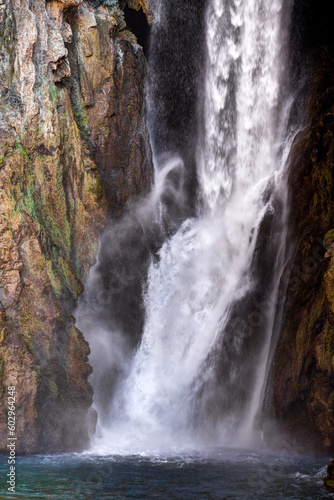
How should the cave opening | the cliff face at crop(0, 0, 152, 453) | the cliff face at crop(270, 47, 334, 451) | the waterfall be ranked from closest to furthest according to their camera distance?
1. the cliff face at crop(0, 0, 152, 453)
2. the cliff face at crop(270, 47, 334, 451)
3. the waterfall
4. the cave opening

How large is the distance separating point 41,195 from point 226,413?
808 cm

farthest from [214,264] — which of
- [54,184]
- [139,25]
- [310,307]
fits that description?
[139,25]

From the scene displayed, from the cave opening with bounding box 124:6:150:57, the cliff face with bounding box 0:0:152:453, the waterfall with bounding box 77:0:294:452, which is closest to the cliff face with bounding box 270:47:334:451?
the waterfall with bounding box 77:0:294:452

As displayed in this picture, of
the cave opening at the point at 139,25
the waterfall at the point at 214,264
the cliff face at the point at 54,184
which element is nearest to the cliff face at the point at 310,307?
the waterfall at the point at 214,264

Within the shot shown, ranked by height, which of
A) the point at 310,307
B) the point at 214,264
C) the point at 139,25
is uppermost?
the point at 139,25

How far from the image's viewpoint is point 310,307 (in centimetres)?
1417

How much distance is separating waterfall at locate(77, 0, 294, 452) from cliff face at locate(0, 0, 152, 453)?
1.72 m

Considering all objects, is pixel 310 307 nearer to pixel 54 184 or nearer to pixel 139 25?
pixel 54 184

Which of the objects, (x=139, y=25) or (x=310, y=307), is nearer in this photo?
(x=310, y=307)

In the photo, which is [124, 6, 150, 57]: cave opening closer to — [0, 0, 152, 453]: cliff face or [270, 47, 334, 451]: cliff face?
[0, 0, 152, 453]: cliff face

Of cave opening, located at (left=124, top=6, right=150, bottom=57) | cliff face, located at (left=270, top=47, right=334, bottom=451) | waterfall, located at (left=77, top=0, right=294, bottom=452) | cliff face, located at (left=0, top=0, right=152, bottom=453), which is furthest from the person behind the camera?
cave opening, located at (left=124, top=6, right=150, bottom=57)

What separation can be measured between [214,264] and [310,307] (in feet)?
18.9

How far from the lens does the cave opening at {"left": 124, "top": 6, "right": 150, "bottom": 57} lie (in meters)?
23.0

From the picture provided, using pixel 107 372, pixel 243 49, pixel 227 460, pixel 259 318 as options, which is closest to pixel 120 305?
pixel 107 372
